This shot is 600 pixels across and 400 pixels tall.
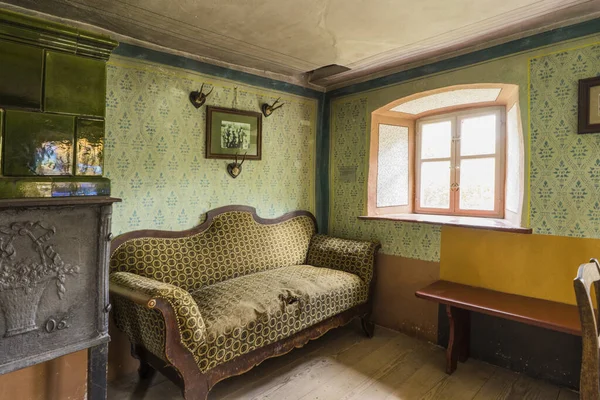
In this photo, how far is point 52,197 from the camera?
4.92ft

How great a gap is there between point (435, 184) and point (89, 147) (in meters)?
3.09

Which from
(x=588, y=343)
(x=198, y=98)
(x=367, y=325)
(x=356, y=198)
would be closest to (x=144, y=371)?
(x=367, y=325)

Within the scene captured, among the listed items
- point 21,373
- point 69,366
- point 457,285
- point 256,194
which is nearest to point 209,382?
point 69,366

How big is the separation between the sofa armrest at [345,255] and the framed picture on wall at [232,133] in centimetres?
105

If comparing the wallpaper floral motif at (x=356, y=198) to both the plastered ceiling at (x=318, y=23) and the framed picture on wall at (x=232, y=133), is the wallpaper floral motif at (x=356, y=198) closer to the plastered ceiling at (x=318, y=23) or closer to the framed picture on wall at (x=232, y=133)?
the plastered ceiling at (x=318, y=23)

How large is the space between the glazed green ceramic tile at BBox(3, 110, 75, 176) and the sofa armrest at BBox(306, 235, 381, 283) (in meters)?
2.31

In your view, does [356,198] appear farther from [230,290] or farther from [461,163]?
[230,290]

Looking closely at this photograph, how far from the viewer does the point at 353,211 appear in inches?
145

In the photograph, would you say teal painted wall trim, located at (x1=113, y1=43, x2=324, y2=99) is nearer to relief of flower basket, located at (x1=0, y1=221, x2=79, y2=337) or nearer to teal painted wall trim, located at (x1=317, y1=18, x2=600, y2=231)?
teal painted wall trim, located at (x1=317, y1=18, x2=600, y2=231)

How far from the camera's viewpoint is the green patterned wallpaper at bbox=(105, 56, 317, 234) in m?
2.54

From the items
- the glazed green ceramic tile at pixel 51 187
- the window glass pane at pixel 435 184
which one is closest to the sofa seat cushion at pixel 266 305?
the glazed green ceramic tile at pixel 51 187

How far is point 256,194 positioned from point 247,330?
1.45 meters

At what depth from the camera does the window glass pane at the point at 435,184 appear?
3.54 metres

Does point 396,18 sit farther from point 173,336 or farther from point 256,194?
point 173,336
